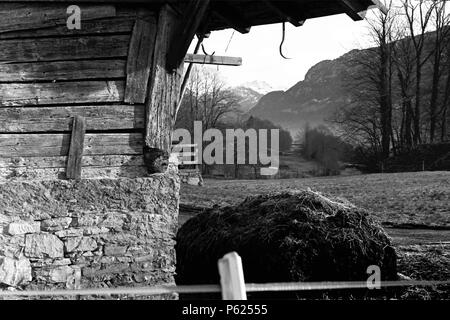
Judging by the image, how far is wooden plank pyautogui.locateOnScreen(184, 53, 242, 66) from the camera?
302 inches

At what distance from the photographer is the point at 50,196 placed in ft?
18.1

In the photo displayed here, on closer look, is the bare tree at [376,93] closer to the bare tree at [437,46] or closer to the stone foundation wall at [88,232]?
the bare tree at [437,46]

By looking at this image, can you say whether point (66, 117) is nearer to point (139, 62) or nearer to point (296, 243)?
point (139, 62)

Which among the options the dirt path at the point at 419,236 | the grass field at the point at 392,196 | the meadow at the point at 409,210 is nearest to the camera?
the meadow at the point at 409,210

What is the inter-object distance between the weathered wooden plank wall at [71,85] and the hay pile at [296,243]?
2058 millimetres

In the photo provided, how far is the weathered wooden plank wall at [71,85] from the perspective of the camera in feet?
18.7

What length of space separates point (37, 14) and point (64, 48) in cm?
48

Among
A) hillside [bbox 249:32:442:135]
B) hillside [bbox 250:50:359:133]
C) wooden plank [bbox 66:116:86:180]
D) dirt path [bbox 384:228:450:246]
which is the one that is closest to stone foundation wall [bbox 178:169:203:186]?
A: dirt path [bbox 384:228:450:246]

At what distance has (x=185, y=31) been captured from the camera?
19.3ft

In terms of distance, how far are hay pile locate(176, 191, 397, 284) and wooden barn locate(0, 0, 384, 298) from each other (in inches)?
60.3

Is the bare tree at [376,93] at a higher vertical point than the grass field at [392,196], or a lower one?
higher

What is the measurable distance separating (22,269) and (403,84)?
33.2 m

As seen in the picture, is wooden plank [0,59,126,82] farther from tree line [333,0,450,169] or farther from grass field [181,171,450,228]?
tree line [333,0,450,169]

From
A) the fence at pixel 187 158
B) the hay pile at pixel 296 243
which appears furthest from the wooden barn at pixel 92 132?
the fence at pixel 187 158
